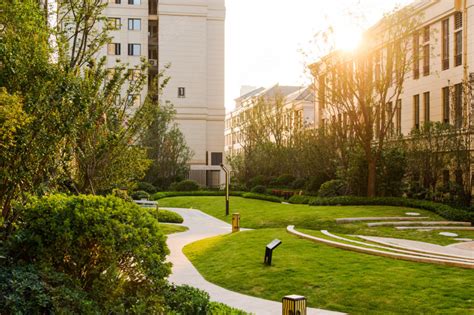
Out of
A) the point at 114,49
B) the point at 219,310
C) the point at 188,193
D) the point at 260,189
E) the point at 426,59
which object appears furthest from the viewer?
the point at 114,49

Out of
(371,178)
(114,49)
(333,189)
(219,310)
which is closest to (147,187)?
(333,189)

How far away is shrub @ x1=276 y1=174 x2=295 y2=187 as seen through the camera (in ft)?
144

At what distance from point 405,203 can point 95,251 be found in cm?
2057

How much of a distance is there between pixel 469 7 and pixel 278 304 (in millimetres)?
22547

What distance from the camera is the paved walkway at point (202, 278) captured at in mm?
11062

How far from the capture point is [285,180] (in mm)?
43938

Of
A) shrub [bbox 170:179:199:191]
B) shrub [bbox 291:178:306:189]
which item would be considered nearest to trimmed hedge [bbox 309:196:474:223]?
shrub [bbox 291:178:306:189]

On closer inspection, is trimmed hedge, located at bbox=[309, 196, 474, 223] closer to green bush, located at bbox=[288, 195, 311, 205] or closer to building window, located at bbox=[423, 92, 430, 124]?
green bush, located at bbox=[288, 195, 311, 205]

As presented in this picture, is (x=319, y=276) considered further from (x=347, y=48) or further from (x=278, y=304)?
(x=347, y=48)

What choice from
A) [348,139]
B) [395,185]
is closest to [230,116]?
[348,139]

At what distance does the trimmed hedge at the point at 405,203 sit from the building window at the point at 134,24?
104 feet

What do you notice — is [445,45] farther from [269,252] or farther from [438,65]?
[269,252]

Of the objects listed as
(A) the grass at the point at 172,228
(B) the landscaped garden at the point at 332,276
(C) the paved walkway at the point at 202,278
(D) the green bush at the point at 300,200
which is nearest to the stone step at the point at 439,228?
(B) the landscaped garden at the point at 332,276

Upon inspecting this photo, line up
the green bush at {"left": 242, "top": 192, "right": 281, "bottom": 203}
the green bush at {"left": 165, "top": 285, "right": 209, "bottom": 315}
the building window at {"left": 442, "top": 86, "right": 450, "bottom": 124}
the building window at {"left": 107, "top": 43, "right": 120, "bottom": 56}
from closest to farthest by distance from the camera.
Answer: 1. the green bush at {"left": 165, "top": 285, "right": 209, "bottom": 315}
2. the building window at {"left": 442, "top": 86, "right": 450, "bottom": 124}
3. the green bush at {"left": 242, "top": 192, "right": 281, "bottom": 203}
4. the building window at {"left": 107, "top": 43, "right": 120, "bottom": 56}
